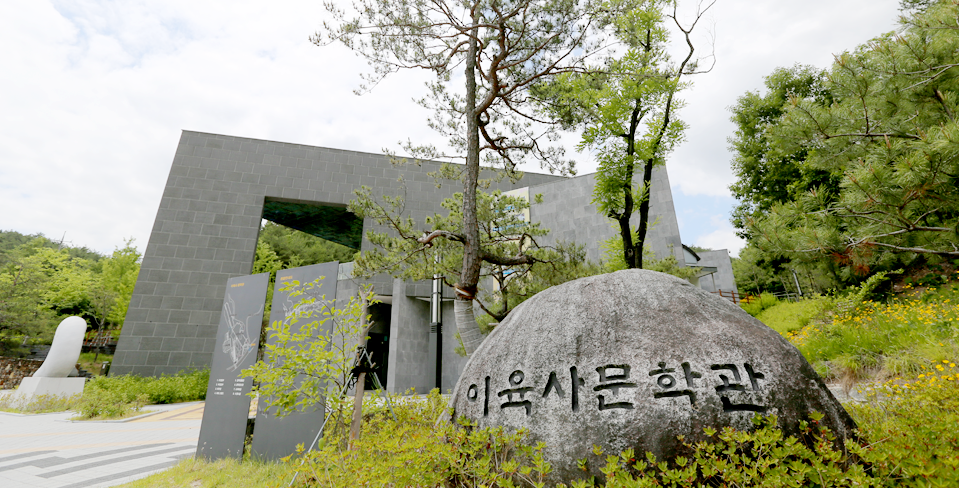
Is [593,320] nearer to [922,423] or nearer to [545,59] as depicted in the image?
[922,423]

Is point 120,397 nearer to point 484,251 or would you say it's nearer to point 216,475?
point 216,475

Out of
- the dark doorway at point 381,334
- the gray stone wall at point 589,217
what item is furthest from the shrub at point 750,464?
the dark doorway at point 381,334

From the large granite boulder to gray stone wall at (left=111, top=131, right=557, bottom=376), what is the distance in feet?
41.7

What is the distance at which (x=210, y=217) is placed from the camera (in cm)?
1548

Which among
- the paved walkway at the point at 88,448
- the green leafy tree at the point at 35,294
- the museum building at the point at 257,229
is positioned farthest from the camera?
the green leafy tree at the point at 35,294

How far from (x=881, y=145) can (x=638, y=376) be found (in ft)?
15.8

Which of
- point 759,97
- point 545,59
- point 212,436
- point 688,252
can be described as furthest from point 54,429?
point 759,97

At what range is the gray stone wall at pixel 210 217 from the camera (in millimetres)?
14133

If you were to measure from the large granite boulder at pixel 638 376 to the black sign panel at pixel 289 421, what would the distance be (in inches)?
107

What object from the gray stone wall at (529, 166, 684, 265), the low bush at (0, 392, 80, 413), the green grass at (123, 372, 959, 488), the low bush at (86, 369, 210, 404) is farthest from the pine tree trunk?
the low bush at (0, 392, 80, 413)

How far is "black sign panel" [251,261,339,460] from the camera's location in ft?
17.3

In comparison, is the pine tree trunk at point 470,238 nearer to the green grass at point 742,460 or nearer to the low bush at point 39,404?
the green grass at point 742,460

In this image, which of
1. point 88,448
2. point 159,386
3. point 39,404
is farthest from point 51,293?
point 88,448

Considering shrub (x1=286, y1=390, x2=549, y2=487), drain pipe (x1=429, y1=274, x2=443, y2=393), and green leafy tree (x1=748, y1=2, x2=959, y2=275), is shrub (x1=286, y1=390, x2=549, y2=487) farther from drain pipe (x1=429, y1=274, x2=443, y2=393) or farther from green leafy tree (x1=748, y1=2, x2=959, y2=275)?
drain pipe (x1=429, y1=274, x2=443, y2=393)
